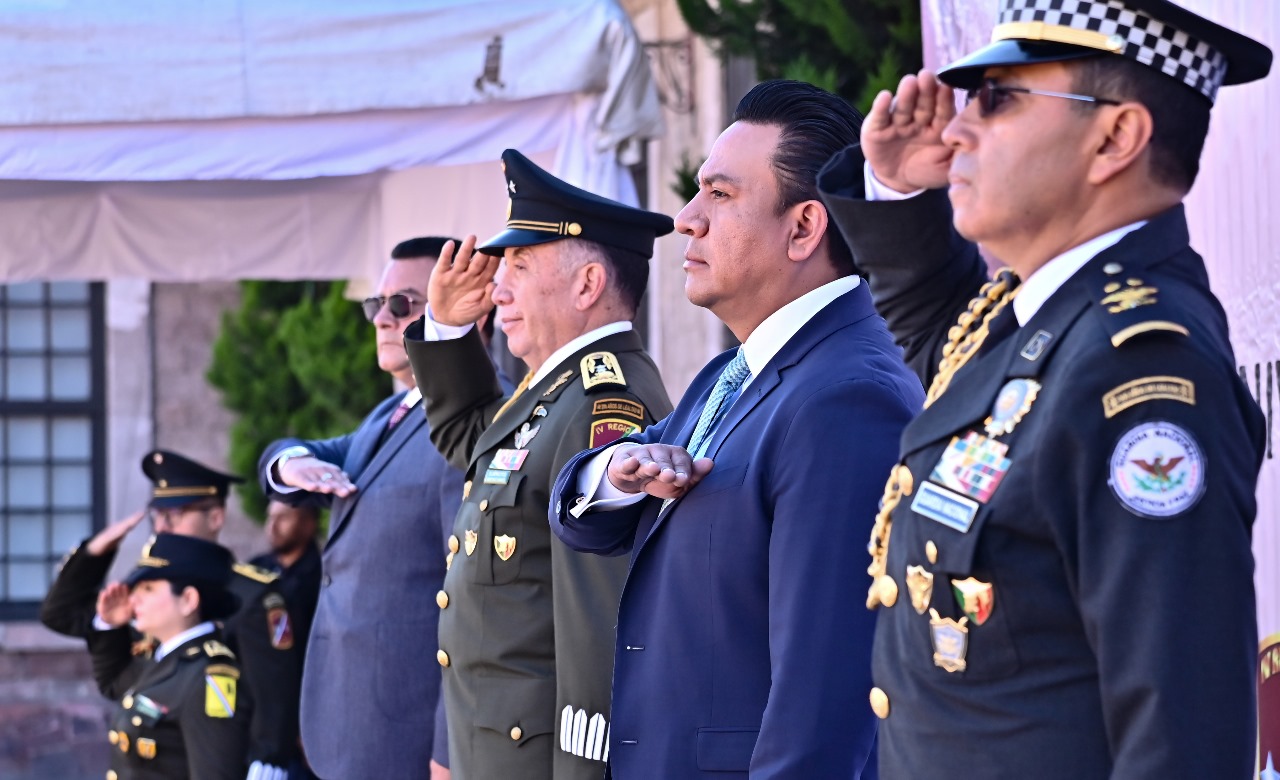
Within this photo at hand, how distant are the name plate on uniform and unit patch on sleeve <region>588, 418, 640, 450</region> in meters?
1.50

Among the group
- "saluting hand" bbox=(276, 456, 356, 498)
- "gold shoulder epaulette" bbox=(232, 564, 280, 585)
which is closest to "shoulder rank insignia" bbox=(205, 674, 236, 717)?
"gold shoulder epaulette" bbox=(232, 564, 280, 585)

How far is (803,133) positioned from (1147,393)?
1.18 metres

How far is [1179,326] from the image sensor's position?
1.74 meters

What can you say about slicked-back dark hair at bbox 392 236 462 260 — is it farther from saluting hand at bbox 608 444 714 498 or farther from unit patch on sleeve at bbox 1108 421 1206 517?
unit patch on sleeve at bbox 1108 421 1206 517

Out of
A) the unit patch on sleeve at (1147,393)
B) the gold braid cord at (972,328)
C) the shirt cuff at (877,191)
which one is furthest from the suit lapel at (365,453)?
the unit patch on sleeve at (1147,393)

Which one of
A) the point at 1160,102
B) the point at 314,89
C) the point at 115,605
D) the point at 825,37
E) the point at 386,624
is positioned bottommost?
the point at 115,605

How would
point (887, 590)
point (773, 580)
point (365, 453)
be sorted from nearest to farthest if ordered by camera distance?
point (887, 590) → point (773, 580) → point (365, 453)

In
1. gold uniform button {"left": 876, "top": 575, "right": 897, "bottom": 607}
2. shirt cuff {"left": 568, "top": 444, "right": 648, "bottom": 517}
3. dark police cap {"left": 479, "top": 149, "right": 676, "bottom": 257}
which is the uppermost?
dark police cap {"left": 479, "top": 149, "right": 676, "bottom": 257}

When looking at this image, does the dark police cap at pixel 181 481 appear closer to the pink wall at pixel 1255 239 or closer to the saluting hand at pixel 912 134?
the pink wall at pixel 1255 239

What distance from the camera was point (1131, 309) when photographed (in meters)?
1.78

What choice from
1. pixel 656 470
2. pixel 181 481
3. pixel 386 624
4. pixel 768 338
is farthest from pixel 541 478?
pixel 181 481

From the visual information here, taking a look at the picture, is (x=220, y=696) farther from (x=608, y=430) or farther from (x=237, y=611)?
(x=608, y=430)

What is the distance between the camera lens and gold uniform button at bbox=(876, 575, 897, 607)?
1954 millimetres

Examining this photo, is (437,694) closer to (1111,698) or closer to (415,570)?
(415,570)
